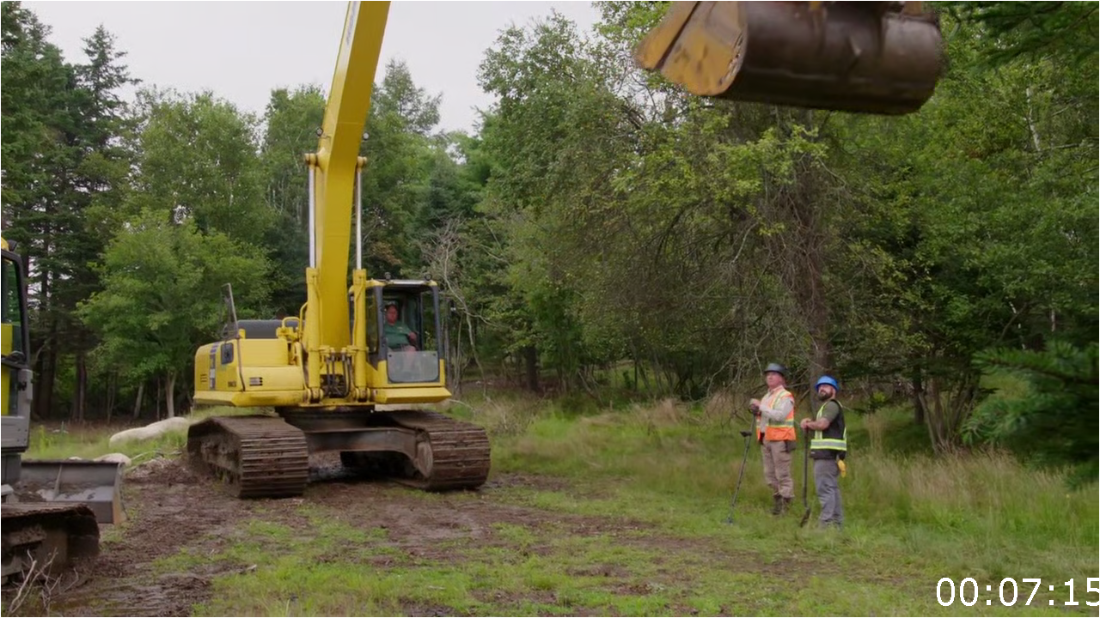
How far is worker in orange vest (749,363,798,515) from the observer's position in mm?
9977

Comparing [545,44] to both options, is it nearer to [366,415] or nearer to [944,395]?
[366,415]

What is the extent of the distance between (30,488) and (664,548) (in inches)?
182

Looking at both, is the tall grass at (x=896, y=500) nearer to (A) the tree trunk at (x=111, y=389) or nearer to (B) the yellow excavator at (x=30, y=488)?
(B) the yellow excavator at (x=30, y=488)

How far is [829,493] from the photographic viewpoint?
30.3 ft

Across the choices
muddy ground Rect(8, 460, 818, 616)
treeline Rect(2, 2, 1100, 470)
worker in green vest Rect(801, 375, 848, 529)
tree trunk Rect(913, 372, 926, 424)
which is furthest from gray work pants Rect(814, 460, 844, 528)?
tree trunk Rect(913, 372, 926, 424)

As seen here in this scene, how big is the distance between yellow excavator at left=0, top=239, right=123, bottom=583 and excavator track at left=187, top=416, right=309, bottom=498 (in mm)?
3712

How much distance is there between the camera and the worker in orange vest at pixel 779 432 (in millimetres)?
9977

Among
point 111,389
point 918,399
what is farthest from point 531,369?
point 918,399

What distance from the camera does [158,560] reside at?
316 inches

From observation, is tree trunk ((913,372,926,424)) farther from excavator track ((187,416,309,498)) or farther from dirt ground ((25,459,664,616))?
excavator track ((187,416,309,498))

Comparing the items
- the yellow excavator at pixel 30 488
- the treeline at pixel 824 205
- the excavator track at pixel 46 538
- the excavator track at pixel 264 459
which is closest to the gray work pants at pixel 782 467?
the treeline at pixel 824 205

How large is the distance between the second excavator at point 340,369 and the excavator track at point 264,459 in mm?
15

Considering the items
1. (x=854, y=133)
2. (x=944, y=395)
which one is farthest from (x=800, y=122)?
(x=944, y=395)

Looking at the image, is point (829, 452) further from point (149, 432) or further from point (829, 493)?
point (149, 432)
